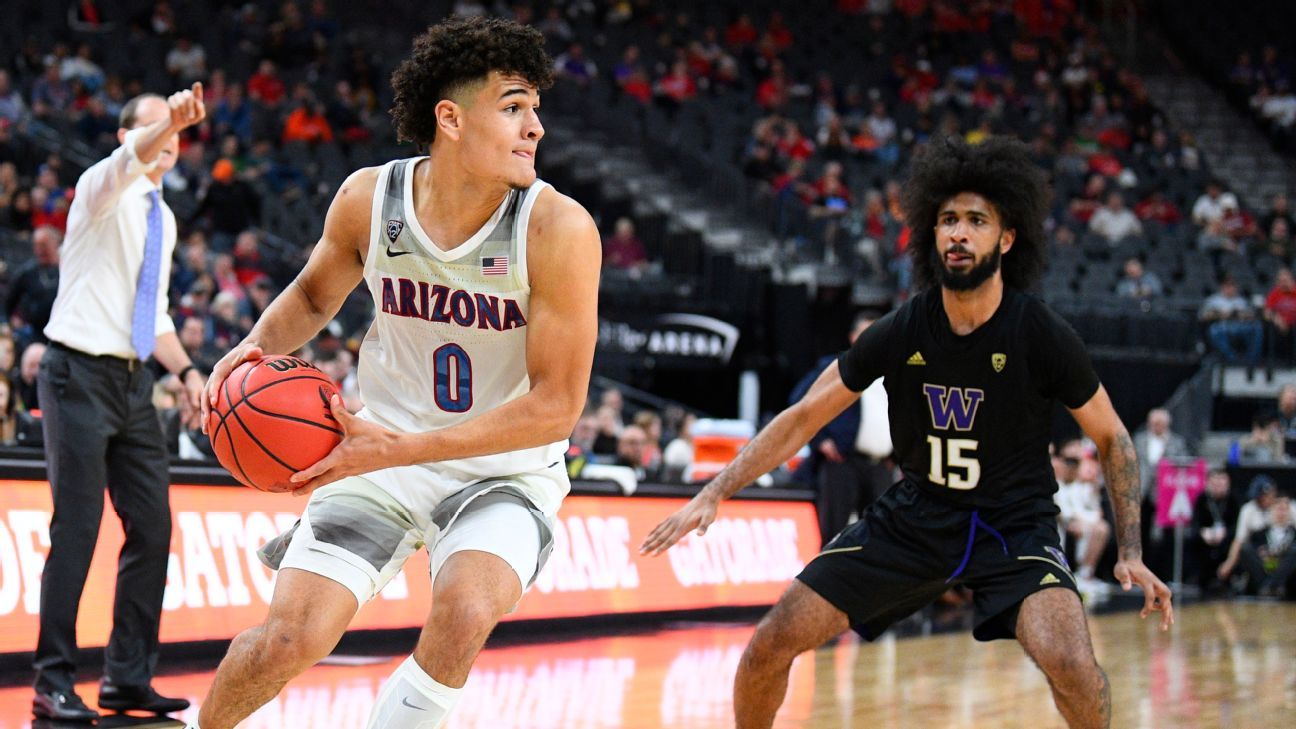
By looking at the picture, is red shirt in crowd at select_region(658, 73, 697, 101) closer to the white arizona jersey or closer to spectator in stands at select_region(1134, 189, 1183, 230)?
spectator in stands at select_region(1134, 189, 1183, 230)

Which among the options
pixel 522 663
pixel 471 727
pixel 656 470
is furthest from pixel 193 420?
pixel 656 470

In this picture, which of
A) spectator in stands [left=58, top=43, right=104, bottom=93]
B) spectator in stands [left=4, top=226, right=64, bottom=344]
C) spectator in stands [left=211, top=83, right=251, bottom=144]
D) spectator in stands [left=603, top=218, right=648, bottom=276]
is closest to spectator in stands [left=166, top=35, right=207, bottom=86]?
spectator in stands [left=211, top=83, right=251, bottom=144]

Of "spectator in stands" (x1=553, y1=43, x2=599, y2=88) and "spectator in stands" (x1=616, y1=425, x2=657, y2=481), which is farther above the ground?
"spectator in stands" (x1=553, y1=43, x2=599, y2=88)

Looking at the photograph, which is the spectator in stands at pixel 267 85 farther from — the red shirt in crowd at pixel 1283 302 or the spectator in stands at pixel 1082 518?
the red shirt in crowd at pixel 1283 302

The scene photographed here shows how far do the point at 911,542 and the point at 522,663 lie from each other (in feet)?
11.7

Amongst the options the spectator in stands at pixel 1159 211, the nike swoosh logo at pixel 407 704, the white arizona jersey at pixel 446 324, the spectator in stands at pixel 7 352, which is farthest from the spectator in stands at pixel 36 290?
the spectator in stands at pixel 1159 211

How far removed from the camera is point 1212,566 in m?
15.9

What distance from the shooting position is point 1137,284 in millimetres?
19375

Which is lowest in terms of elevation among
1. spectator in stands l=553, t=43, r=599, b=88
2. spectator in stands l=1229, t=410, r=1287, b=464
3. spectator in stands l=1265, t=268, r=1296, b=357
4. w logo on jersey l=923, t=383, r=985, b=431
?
spectator in stands l=1229, t=410, r=1287, b=464

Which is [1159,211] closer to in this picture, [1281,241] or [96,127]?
[1281,241]

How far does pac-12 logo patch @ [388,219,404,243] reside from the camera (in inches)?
161

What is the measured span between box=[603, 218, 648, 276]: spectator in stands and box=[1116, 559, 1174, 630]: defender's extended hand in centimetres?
1390

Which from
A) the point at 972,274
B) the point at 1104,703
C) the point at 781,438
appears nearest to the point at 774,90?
the point at 972,274

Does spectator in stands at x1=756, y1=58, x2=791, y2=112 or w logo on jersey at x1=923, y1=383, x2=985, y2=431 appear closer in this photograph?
w logo on jersey at x1=923, y1=383, x2=985, y2=431
